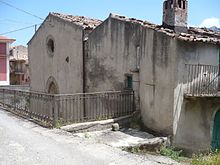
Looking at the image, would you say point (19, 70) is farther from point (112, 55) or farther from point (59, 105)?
point (59, 105)

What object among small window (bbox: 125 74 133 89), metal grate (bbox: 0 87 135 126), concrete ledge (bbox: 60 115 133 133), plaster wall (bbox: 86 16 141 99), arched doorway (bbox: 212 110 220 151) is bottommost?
arched doorway (bbox: 212 110 220 151)

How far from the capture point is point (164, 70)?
10219 millimetres

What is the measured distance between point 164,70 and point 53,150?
5.15 meters

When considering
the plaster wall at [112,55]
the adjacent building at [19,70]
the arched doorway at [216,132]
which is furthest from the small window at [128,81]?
the adjacent building at [19,70]

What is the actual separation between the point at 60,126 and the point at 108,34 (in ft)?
18.2

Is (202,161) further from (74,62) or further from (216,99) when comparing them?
(74,62)

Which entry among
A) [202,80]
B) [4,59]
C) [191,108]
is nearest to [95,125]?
[191,108]

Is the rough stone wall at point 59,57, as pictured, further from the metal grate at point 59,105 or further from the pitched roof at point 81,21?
the metal grate at point 59,105

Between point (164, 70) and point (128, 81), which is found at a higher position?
point (164, 70)

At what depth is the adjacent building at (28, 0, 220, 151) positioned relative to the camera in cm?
1008

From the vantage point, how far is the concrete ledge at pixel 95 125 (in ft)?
31.3

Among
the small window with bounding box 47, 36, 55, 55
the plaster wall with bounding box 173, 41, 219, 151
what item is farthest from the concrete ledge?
the small window with bounding box 47, 36, 55, 55

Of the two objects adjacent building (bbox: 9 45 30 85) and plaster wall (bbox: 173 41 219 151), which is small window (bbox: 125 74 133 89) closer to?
plaster wall (bbox: 173 41 219 151)

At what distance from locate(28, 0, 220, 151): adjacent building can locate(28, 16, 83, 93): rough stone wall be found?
24.8 inches
